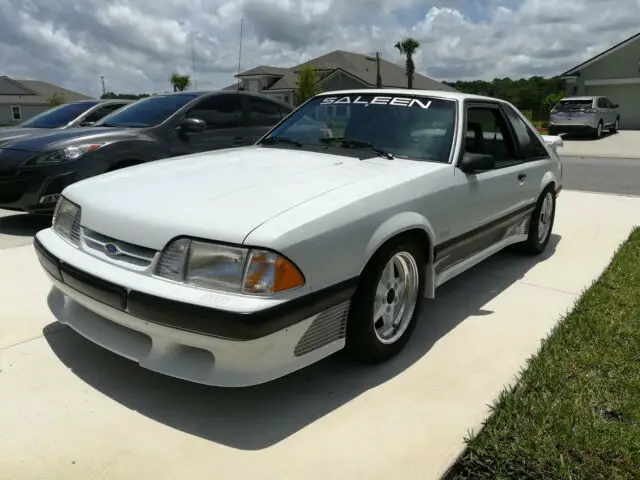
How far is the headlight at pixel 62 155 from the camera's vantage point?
5.45 metres

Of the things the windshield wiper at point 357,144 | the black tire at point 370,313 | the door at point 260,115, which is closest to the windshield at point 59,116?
the door at point 260,115

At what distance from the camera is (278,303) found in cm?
222

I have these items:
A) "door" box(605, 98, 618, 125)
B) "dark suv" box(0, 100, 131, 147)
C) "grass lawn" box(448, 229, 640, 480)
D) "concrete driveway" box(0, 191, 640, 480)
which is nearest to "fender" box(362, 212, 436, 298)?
"concrete driveway" box(0, 191, 640, 480)

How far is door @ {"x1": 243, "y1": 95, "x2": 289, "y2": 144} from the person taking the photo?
6.84 metres

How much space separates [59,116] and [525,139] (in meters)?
6.73

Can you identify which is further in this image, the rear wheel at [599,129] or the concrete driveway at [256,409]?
the rear wheel at [599,129]

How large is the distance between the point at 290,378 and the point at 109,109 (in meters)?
7.32

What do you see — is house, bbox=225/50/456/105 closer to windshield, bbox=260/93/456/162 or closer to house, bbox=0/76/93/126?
house, bbox=0/76/93/126

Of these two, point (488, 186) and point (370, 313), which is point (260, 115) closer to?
point (488, 186)

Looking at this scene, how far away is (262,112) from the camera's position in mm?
7020

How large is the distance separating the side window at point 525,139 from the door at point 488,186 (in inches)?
4.0

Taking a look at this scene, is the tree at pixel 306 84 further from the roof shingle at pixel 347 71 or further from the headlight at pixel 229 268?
the headlight at pixel 229 268

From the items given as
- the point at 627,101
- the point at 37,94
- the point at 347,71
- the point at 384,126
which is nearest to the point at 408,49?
the point at 347,71

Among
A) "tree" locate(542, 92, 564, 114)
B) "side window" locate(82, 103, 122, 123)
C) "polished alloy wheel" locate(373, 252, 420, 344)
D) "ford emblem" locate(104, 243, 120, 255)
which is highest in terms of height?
"tree" locate(542, 92, 564, 114)
